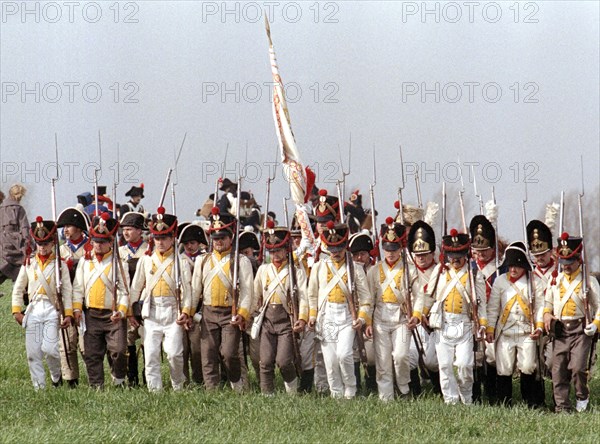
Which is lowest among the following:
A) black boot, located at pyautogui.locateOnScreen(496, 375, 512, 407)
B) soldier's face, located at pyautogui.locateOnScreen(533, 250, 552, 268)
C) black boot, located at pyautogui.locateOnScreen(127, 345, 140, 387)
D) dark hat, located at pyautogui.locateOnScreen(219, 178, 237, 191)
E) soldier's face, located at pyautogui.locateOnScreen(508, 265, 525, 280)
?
black boot, located at pyautogui.locateOnScreen(496, 375, 512, 407)

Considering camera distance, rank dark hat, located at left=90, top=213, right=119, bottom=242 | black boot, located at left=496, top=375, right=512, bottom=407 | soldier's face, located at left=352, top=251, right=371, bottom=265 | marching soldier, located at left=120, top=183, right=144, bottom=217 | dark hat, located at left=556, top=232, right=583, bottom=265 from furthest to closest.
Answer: marching soldier, located at left=120, top=183, right=144, bottom=217 → soldier's face, located at left=352, top=251, right=371, bottom=265 → dark hat, located at left=90, top=213, right=119, bottom=242 → black boot, located at left=496, top=375, right=512, bottom=407 → dark hat, located at left=556, top=232, right=583, bottom=265

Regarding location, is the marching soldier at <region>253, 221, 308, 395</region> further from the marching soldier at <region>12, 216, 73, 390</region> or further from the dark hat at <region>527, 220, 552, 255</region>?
the dark hat at <region>527, 220, 552, 255</region>

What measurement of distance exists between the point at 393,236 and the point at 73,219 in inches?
150

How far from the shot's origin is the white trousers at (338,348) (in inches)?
537

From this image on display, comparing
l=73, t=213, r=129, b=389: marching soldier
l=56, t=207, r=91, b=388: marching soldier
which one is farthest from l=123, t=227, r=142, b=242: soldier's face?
l=73, t=213, r=129, b=389: marching soldier

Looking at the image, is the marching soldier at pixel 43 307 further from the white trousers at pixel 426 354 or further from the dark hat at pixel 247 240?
the white trousers at pixel 426 354

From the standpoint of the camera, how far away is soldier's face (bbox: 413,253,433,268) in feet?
46.8

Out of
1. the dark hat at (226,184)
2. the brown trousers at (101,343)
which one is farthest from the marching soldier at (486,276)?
the dark hat at (226,184)

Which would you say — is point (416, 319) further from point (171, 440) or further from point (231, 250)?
point (171, 440)

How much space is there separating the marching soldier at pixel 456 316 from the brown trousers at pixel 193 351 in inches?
108

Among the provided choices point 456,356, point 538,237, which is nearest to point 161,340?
point 456,356

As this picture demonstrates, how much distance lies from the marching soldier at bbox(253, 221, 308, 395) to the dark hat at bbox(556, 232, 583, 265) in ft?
9.70

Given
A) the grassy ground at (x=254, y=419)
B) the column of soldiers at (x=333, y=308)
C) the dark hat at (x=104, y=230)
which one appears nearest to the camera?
the grassy ground at (x=254, y=419)

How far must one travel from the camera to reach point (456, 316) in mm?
13688
